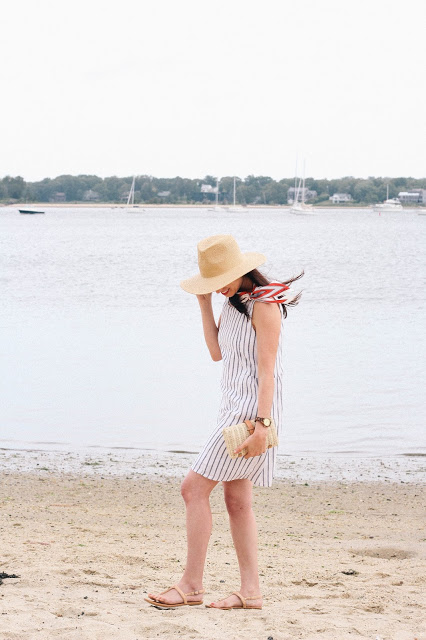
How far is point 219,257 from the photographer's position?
364 centimetres

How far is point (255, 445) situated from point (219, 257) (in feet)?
2.61

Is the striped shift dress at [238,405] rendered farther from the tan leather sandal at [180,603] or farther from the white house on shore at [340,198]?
the white house on shore at [340,198]

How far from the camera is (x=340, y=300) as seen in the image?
2508 centimetres

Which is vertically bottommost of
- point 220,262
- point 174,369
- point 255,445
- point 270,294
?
point 174,369

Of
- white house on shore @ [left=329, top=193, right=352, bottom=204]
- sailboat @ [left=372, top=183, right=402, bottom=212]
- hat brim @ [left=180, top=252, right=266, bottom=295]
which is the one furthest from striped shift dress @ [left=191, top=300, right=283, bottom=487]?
white house on shore @ [left=329, top=193, right=352, bottom=204]

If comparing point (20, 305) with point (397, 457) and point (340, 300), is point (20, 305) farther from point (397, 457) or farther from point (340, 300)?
Result: point (397, 457)

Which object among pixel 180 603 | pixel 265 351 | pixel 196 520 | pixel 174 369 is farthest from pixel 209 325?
pixel 174 369

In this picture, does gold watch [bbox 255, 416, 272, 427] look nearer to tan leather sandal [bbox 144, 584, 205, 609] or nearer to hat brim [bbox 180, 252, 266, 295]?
hat brim [bbox 180, 252, 266, 295]

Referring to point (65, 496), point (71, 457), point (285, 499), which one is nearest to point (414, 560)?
point (285, 499)

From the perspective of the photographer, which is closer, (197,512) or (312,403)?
(197,512)

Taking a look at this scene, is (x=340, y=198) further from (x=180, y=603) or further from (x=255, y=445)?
(x=255, y=445)

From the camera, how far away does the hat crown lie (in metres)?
3.63

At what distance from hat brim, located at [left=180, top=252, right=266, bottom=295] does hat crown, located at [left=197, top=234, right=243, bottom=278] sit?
0.03 meters

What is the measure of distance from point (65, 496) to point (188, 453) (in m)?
2.04
